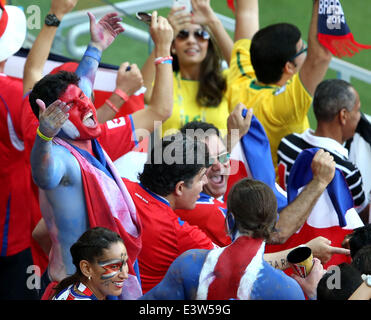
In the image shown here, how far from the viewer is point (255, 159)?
4.11 metres

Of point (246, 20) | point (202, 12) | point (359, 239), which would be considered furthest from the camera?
point (246, 20)

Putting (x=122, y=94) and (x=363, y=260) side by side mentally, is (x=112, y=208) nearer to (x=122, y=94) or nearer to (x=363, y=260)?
(x=363, y=260)

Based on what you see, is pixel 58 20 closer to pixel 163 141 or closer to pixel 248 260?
pixel 163 141

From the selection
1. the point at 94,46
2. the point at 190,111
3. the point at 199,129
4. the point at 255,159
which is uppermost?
the point at 94,46

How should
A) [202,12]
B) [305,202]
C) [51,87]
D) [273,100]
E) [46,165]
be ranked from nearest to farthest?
1. [46,165]
2. [51,87]
3. [305,202]
4. [273,100]
5. [202,12]

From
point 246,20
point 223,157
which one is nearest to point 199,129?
point 223,157

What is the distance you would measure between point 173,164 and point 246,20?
2457 millimetres

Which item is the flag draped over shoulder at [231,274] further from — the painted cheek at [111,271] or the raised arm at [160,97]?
the raised arm at [160,97]

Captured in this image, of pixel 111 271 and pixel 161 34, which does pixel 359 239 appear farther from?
pixel 161 34

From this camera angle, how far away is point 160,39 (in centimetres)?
405

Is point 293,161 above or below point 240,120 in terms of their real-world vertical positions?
below

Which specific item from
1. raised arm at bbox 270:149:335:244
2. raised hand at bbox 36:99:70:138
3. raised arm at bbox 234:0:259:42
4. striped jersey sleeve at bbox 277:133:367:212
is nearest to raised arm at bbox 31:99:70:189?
raised hand at bbox 36:99:70:138

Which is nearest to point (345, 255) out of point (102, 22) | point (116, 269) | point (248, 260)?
point (248, 260)

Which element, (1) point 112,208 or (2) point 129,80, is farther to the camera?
(2) point 129,80
